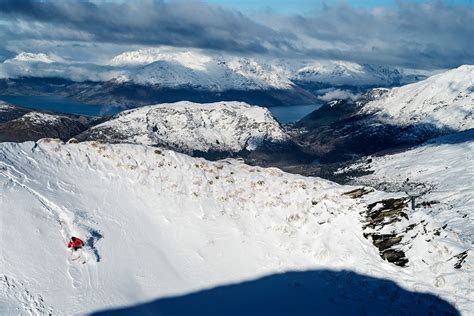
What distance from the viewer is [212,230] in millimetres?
37344

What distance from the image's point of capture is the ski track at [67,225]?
2888cm

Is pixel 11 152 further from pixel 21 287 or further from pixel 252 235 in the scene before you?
pixel 252 235

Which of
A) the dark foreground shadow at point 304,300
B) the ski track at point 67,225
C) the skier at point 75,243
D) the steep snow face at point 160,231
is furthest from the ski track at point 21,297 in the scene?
the skier at point 75,243

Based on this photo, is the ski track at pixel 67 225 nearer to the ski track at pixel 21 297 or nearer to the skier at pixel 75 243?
the skier at pixel 75 243

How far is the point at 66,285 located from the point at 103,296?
6.89 feet

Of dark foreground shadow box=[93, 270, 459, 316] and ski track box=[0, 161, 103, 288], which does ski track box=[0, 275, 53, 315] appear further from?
dark foreground shadow box=[93, 270, 459, 316]

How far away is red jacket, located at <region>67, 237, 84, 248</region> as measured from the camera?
A: 30.7m

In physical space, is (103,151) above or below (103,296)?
above

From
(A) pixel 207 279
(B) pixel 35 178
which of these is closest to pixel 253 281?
(A) pixel 207 279

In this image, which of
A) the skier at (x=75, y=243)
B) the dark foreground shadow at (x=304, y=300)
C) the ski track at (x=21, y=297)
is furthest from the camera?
the skier at (x=75, y=243)

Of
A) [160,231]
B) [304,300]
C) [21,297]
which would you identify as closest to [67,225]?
[160,231]

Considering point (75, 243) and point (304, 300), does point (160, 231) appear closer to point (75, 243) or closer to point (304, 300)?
point (75, 243)

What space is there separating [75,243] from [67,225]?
202 cm

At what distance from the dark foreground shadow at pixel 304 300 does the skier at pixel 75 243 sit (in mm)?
5577
